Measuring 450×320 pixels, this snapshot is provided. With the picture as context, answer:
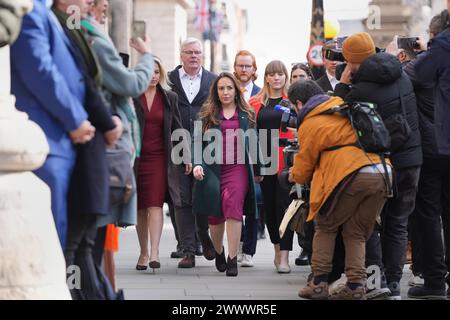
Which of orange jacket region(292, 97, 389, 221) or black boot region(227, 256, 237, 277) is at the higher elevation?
orange jacket region(292, 97, 389, 221)

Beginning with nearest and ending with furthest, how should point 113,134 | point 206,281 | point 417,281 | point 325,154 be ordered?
point 113,134
point 325,154
point 417,281
point 206,281

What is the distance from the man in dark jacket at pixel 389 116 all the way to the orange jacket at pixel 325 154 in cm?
28

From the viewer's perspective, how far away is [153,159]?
11.5 meters

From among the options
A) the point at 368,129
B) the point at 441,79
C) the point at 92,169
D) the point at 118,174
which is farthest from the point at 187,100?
the point at 92,169

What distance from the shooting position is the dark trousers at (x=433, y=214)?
30.5ft

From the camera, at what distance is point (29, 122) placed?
19.9ft

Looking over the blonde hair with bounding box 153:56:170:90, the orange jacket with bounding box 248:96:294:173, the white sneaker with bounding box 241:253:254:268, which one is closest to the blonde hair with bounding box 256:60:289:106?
the orange jacket with bounding box 248:96:294:173

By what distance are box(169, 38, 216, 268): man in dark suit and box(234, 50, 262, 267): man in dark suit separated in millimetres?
343

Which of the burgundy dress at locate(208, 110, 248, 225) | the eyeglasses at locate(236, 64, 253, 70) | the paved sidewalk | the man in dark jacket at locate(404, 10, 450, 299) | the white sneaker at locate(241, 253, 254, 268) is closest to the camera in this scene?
the man in dark jacket at locate(404, 10, 450, 299)

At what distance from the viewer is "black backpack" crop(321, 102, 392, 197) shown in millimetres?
8516

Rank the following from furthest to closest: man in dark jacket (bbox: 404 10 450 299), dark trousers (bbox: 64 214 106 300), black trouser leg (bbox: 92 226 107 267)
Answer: man in dark jacket (bbox: 404 10 450 299) → black trouser leg (bbox: 92 226 107 267) → dark trousers (bbox: 64 214 106 300)

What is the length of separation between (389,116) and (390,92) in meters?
0.17

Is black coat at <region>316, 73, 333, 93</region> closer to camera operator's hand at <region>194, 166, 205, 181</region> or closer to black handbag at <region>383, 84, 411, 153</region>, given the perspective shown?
camera operator's hand at <region>194, 166, 205, 181</region>

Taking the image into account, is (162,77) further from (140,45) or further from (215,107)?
(140,45)
